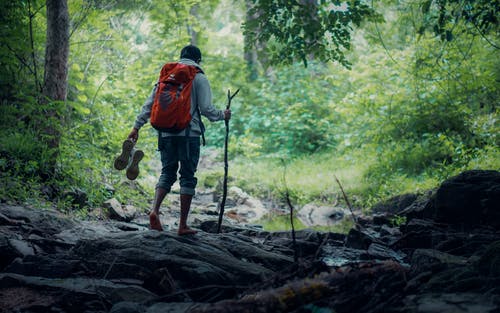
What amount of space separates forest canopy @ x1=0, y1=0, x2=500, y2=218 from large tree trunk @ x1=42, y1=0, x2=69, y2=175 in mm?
21

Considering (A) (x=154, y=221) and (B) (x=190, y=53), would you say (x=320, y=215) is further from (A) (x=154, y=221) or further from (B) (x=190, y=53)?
(B) (x=190, y=53)

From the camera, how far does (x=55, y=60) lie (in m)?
7.38

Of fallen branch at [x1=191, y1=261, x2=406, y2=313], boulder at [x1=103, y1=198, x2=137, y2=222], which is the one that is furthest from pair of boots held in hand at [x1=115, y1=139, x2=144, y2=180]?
fallen branch at [x1=191, y1=261, x2=406, y2=313]

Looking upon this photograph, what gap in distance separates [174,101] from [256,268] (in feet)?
6.72

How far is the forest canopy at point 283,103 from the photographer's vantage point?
654cm

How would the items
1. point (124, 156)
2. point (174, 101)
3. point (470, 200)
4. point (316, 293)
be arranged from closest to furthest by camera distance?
point (316, 293), point (174, 101), point (124, 156), point (470, 200)

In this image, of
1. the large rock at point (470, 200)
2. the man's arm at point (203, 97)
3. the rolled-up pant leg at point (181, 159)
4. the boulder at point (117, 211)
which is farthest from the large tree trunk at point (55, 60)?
the large rock at point (470, 200)

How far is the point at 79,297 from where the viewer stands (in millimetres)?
3236

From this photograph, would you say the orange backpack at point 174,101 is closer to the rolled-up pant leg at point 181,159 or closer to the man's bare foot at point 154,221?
the rolled-up pant leg at point 181,159

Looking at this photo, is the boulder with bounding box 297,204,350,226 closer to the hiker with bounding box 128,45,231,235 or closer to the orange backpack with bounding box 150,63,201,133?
the hiker with bounding box 128,45,231,235

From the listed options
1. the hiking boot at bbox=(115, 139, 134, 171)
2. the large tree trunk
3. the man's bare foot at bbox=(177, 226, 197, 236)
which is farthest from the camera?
the large tree trunk

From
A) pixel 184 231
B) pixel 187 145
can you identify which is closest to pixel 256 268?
pixel 184 231

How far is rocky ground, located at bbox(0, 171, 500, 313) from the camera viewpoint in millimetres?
2734

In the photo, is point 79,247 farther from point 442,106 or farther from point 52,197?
point 442,106
